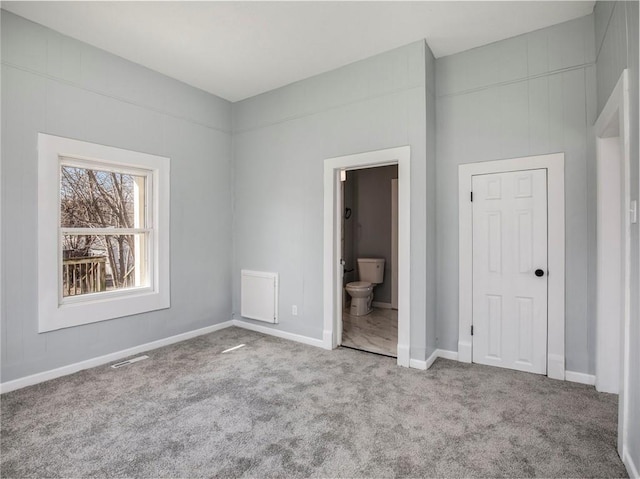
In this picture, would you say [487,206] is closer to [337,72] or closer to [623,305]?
[623,305]

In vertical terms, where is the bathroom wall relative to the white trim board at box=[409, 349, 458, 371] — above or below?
above

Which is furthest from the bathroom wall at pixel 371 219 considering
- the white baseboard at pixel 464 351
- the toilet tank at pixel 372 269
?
the white baseboard at pixel 464 351

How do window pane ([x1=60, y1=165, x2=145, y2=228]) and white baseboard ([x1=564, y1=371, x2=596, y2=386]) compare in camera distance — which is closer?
white baseboard ([x1=564, y1=371, x2=596, y2=386])

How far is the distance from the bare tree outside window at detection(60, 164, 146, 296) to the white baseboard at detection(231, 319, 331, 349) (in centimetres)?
136

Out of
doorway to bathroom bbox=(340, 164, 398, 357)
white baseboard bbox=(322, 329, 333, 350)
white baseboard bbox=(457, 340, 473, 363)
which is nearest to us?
white baseboard bbox=(457, 340, 473, 363)

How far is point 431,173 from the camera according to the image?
10.6 feet

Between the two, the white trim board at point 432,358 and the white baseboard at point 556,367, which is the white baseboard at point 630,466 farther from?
the white trim board at point 432,358

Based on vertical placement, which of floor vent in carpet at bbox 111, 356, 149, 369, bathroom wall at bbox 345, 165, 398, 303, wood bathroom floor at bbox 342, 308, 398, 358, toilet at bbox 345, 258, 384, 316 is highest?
bathroom wall at bbox 345, 165, 398, 303

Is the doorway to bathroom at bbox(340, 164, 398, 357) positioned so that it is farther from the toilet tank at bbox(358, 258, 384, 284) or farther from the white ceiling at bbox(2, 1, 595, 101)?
the white ceiling at bbox(2, 1, 595, 101)

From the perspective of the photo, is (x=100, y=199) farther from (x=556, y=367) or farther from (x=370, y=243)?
(x=556, y=367)

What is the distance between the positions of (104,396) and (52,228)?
4.74 feet

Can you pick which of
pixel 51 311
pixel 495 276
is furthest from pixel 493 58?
pixel 51 311

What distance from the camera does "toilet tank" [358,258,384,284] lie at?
18.2 feet

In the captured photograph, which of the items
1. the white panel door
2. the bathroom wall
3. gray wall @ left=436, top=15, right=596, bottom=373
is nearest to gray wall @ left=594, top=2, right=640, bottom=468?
gray wall @ left=436, top=15, right=596, bottom=373
